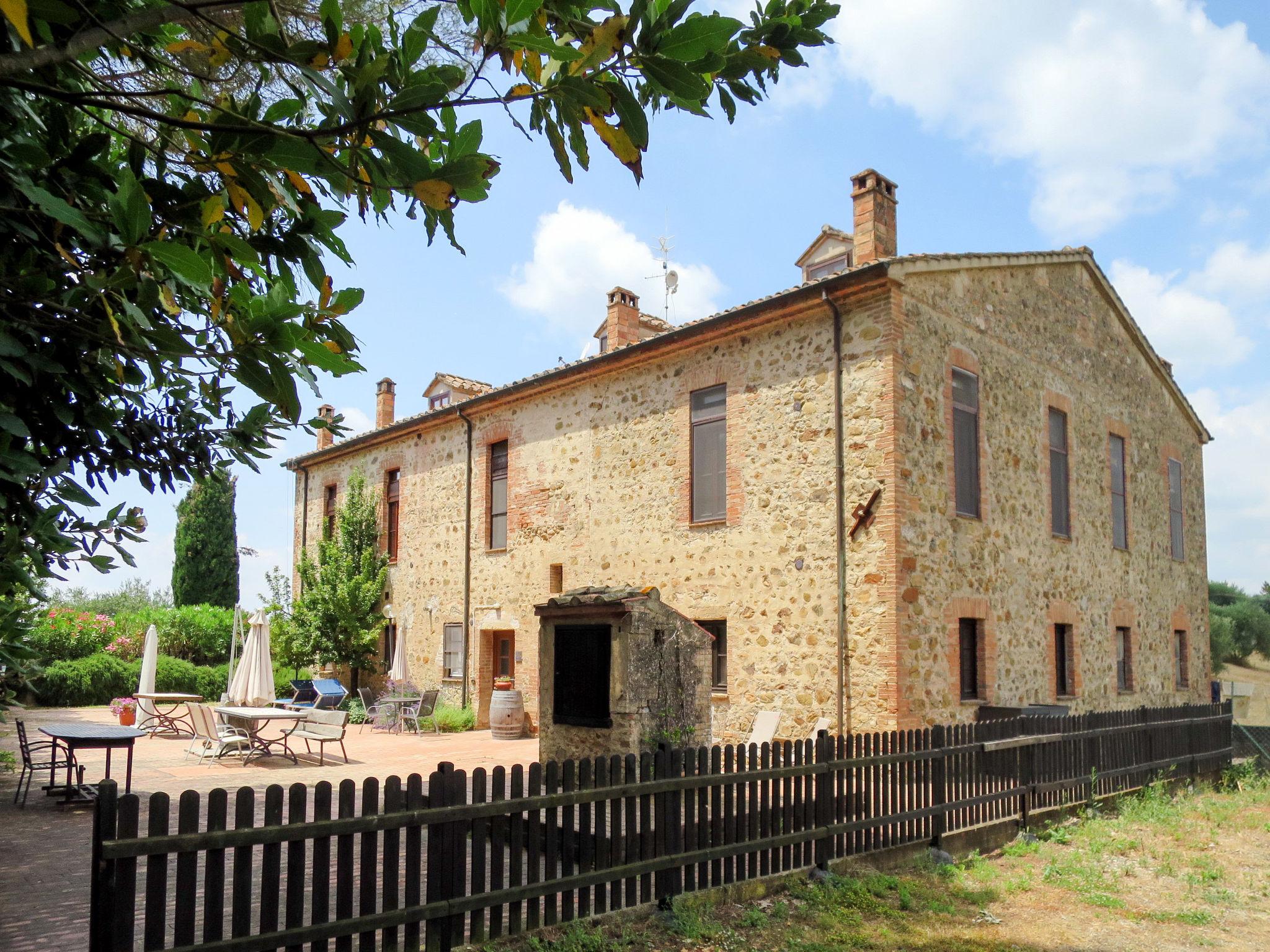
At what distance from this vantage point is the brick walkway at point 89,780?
Answer: 5711 mm

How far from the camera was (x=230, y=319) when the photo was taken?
9.88ft

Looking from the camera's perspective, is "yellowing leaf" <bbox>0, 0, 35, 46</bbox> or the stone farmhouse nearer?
"yellowing leaf" <bbox>0, 0, 35, 46</bbox>

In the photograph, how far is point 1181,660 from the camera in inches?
736

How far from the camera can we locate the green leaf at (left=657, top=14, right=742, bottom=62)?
2.13 metres

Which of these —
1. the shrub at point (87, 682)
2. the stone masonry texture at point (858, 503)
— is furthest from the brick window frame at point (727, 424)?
the shrub at point (87, 682)

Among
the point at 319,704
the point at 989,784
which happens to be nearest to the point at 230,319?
the point at 989,784

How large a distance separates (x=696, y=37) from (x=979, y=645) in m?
11.8

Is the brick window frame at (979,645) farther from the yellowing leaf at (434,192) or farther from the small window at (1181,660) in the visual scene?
the yellowing leaf at (434,192)

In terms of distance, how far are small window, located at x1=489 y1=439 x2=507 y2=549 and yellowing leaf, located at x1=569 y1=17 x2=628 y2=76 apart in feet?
50.6

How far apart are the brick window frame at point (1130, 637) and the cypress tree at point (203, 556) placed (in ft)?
84.0

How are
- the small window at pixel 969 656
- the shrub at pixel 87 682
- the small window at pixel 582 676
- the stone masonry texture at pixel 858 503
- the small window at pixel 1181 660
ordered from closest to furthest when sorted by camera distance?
the small window at pixel 582 676 → the stone masonry texture at pixel 858 503 → the small window at pixel 969 656 → the small window at pixel 1181 660 → the shrub at pixel 87 682

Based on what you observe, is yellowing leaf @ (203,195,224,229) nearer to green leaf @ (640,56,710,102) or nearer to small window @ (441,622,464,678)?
green leaf @ (640,56,710,102)

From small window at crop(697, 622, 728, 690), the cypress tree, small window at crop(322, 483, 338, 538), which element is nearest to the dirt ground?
small window at crop(697, 622, 728, 690)

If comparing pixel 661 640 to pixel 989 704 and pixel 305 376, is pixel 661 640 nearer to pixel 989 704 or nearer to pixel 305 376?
pixel 305 376
